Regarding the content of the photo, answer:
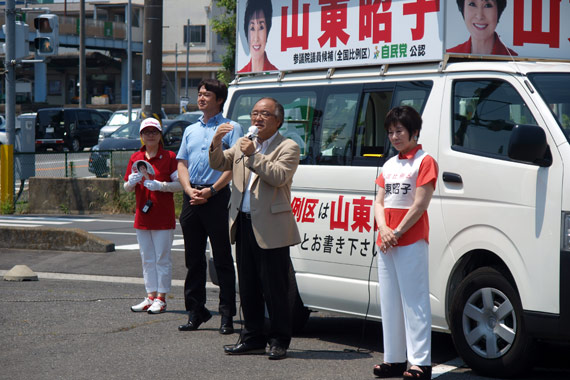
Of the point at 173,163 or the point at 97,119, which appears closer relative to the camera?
the point at 173,163

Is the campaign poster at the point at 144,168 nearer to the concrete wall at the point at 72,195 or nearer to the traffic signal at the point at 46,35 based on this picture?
the traffic signal at the point at 46,35

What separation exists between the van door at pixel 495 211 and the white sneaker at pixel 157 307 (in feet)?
10.0

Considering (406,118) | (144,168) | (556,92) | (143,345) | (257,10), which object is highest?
(257,10)

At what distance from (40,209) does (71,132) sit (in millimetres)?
21721

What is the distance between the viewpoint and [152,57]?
57.7ft

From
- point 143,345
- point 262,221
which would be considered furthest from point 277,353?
point 143,345

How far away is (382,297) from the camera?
19.7ft

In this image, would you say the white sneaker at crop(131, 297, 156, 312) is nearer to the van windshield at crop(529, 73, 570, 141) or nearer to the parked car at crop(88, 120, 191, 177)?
the van windshield at crop(529, 73, 570, 141)

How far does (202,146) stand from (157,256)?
4.35 ft

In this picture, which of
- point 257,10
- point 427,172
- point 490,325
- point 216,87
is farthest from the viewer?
point 257,10

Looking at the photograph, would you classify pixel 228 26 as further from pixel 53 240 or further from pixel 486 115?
pixel 486 115

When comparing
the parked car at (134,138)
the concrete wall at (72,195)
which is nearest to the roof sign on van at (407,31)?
the concrete wall at (72,195)

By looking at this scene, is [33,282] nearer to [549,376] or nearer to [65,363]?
[65,363]

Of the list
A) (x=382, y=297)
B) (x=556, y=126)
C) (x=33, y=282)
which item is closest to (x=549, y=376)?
(x=382, y=297)
